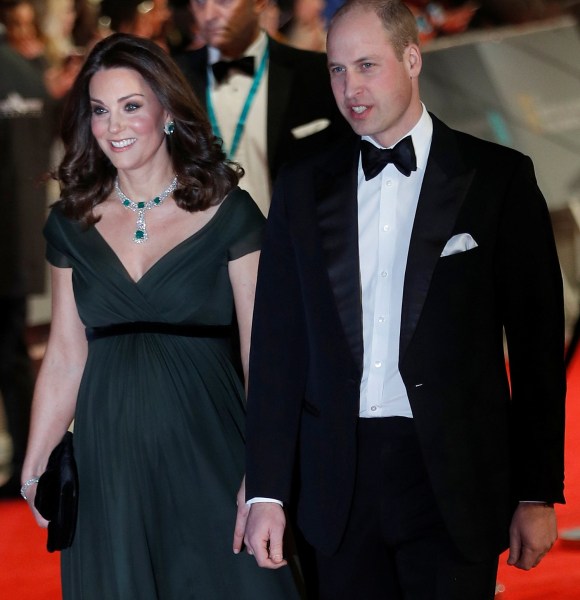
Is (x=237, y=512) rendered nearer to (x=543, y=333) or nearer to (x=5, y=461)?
(x=543, y=333)

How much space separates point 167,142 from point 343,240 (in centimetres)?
77

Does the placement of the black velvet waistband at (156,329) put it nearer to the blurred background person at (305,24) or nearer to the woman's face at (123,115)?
the woman's face at (123,115)

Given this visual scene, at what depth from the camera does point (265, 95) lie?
3.81 metres

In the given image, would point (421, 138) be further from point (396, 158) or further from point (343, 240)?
point (343, 240)

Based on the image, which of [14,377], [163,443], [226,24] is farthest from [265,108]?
[14,377]

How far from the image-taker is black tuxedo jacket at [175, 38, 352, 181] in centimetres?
378

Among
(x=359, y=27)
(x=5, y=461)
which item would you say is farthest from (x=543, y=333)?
(x=5, y=461)

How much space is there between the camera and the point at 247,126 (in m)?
3.77

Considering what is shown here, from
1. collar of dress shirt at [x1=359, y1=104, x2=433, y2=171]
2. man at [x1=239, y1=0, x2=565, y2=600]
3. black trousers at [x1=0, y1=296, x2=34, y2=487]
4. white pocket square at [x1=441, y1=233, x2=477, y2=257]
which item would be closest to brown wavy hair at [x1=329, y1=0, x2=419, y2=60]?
man at [x1=239, y1=0, x2=565, y2=600]

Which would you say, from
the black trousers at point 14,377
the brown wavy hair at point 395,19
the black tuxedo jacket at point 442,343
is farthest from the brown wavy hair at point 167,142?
the black trousers at point 14,377

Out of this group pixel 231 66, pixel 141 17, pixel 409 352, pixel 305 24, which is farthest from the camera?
pixel 141 17

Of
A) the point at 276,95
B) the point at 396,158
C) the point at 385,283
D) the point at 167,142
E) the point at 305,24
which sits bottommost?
the point at 385,283

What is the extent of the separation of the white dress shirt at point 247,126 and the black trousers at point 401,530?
5.46 ft

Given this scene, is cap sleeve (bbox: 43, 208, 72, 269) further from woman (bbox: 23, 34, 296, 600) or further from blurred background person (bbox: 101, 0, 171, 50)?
blurred background person (bbox: 101, 0, 171, 50)
